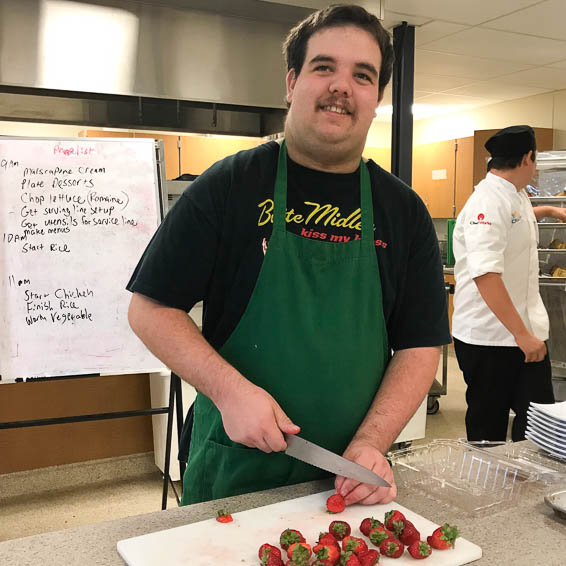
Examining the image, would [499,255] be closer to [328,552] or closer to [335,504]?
[335,504]

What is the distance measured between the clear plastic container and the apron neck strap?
1.45 ft

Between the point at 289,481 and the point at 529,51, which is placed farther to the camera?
the point at 529,51

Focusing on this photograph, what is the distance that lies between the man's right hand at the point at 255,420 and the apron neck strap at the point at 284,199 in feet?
1.13

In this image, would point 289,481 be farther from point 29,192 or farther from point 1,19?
point 1,19

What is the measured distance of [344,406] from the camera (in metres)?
1.20

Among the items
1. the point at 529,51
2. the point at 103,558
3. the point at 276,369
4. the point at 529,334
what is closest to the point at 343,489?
the point at 276,369

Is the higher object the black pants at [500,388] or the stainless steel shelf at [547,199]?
the stainless steel shelf at [547,199]

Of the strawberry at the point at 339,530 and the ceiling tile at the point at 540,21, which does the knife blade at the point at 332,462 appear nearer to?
the strawberry at the point at 339,530

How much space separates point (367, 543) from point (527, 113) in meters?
6.31

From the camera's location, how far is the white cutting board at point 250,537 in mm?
867

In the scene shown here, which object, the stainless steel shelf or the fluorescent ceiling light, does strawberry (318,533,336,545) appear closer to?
the fluorescent ceiling light

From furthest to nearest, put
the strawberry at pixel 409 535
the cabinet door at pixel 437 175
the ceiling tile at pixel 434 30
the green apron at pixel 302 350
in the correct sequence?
1. the cabinet door at pixel 437 175
2. the ceiling tile at pixel 434 30
3. the green apron at pixel 302 350
4. the strawberry at pixel 409 535

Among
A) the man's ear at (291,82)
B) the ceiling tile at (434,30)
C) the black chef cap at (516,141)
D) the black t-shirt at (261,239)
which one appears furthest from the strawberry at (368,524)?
the ceiling tile at (434,30)

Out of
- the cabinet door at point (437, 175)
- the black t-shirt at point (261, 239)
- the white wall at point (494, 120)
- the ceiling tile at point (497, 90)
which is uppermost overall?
the ceiling tile at point (497, 90)
